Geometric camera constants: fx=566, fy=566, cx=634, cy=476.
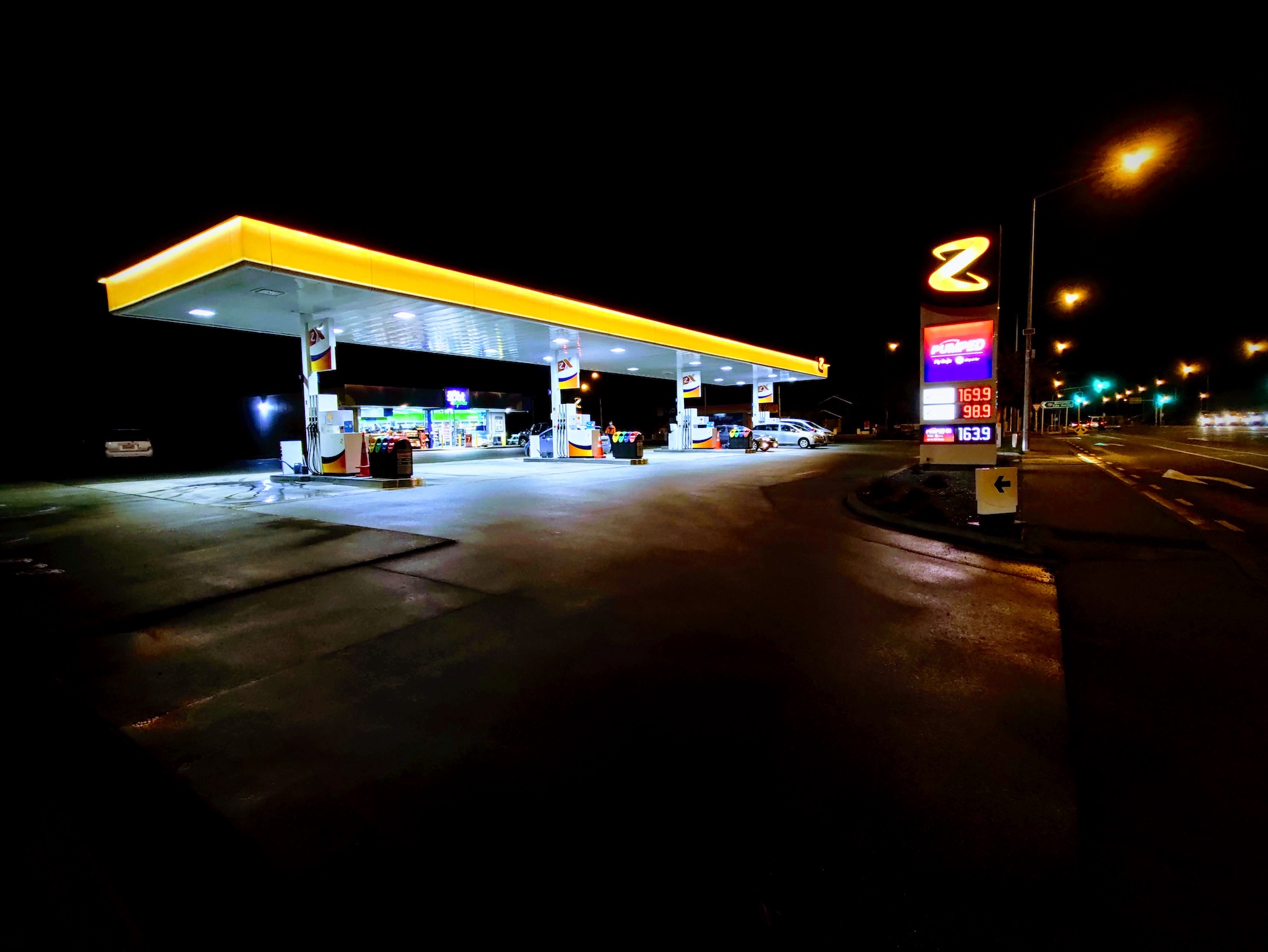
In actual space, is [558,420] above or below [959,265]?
below

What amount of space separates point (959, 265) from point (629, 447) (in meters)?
13.7

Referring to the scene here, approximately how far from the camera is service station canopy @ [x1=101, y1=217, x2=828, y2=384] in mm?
11578

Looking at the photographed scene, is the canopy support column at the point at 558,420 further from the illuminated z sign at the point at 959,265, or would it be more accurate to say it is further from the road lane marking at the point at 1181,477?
the road lane marking at the point at 1181,477

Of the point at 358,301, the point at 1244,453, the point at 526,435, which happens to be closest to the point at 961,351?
the point at 358,301

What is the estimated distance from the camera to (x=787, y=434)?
34219mm

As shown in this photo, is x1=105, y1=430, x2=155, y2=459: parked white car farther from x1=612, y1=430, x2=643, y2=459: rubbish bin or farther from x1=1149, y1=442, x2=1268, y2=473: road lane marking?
x1=1149, y1=442, x2=1268, y2=473: road lane marking

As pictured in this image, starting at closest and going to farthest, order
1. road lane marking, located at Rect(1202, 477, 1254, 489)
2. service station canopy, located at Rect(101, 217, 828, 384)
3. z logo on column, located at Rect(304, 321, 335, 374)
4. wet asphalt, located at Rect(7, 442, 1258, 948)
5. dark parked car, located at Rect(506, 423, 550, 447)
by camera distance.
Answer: wet asphalt, located at Rect(7, 442, 1258, 948) < service station canopy, located at Rect(101, 217, 828, 384) < road lane marking, located at Rect(1202, 477, 1254, 489) < z logo on column, located at Rect(304, 321, 335, 374) < dark parked car, located at Rect(506, 423, 550, 447)

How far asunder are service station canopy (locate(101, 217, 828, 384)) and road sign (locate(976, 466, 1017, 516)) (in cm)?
1267

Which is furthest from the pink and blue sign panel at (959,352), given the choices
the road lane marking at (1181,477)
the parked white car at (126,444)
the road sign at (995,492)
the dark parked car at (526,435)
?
the parked white car at (126,444)

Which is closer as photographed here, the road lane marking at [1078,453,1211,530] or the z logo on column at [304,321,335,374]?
the road lane marking at [1078,453,1211,530]

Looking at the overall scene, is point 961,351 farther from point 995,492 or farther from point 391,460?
point 391,460

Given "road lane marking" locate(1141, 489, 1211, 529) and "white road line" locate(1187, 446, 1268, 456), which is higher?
"white road line" locate(1187, 446, 1268, 456)

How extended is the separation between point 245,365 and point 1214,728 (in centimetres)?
3934

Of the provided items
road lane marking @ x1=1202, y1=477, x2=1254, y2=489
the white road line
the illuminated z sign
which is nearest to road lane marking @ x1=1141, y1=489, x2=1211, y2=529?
road lane marking @ x1=1202, y1=477, x2=1254, y2=489
